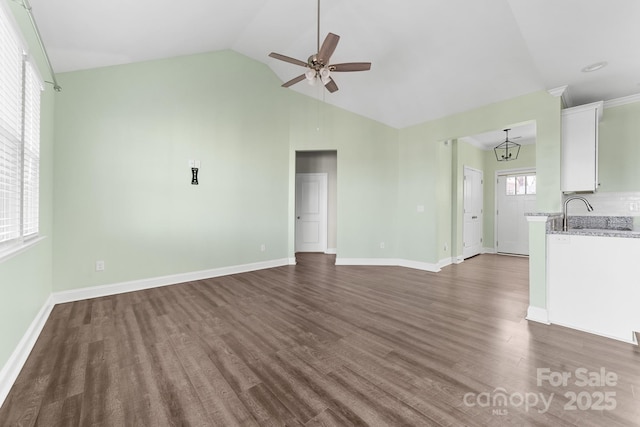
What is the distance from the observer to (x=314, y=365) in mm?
1930

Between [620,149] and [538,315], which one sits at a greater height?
[620,149]

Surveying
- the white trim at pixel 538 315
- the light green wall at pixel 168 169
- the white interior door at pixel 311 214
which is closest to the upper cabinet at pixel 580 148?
the white trim at pixel 538 315

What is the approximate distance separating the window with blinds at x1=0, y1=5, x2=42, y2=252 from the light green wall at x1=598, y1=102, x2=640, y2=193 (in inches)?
236

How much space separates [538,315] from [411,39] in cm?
354

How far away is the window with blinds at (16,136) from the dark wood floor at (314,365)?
103cm

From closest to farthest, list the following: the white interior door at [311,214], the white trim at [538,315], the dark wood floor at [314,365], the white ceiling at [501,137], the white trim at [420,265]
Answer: the dark wood floor at [314,365] < the white trim at [538,315] < the white trim at [420,265] < the white ceiling at [501,137] < the white interior door at [311,214]

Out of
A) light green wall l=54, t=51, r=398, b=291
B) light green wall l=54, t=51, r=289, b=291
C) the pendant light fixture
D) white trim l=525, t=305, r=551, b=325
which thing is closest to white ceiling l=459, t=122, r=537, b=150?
the pendant light fixture

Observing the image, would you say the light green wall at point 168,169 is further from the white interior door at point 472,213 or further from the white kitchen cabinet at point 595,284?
the white interior door at point 472,213

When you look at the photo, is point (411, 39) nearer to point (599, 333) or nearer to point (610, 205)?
point (610, 205)

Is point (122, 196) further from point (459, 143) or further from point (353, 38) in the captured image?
point (459, 143)

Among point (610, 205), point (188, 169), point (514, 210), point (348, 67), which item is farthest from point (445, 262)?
point (188, 169)

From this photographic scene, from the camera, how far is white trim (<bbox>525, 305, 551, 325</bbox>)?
2.69 meters

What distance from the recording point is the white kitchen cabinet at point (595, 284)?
2.30 meters

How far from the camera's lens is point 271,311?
2938 mm
